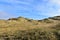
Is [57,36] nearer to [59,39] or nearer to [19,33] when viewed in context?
[59,39]

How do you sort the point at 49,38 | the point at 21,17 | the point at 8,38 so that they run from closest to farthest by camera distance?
the point at 49,38 < the point at 8,38 < the point at 21,17

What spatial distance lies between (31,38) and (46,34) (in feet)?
5.79

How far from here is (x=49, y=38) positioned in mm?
24688

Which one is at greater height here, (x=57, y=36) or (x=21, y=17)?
(x=21, y=17)

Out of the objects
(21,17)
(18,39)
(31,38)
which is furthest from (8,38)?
(21,17)

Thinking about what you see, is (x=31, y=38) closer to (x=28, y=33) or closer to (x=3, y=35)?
(x=28, y=33)

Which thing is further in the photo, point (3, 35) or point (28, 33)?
point (3, 35)

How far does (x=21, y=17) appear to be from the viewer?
49.5 m

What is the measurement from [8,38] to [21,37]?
181 cm

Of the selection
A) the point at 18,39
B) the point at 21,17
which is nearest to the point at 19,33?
the point at 18,39

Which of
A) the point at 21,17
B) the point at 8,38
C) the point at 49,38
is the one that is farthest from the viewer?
the point at 21,17

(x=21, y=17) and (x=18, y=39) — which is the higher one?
(x=21, y=17)

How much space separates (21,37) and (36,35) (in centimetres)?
179

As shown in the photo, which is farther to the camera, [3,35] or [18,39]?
[3,35]
